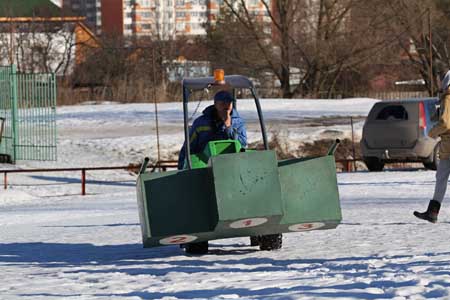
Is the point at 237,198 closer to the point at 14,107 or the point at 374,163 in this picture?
the point at 374,163

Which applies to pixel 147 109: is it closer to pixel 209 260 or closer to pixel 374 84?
pixel 374 84

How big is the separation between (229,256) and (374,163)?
53.0 ft

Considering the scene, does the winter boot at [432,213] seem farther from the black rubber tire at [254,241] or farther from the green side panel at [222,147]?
the green side panel at [222,147]

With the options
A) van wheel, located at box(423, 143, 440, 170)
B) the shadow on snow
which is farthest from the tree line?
the shadow on snow

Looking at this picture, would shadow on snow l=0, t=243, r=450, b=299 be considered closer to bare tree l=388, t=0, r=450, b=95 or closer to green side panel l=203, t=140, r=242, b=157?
Answer: green side panel l=203, t=140, r=242, b=157

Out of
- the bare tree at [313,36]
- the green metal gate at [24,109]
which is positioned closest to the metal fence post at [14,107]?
the green metal gate at [24,109]

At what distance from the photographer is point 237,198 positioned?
35.0 feet

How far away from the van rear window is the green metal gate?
9.04 meters

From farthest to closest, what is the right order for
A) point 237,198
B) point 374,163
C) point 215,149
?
point 374,163 → point 215,149 → point 237,198

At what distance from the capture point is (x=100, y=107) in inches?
2024

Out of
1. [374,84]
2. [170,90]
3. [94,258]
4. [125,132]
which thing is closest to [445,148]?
[94,258]

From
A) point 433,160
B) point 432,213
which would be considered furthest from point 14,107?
point 432,213

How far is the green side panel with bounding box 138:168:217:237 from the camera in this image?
11.0m

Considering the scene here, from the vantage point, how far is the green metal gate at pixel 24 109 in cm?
3195
